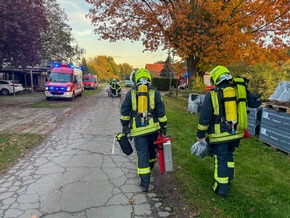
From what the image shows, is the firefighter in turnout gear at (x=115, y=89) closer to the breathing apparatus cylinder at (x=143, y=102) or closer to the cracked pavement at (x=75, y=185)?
the cracked pavement at (x=75, y=185)

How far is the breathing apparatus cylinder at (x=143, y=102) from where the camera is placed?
12.6 ft

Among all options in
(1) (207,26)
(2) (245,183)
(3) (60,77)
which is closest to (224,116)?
(2) (245,183)

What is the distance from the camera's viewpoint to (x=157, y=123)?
4.02 metres

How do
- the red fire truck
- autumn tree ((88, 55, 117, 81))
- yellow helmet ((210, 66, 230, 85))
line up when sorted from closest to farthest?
1. yellow helmet ((210, 66, 230, 85))
2. the red fire truck
3. autumn tree ((88, 55, 117, 81))

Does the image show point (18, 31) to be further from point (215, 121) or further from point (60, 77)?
point (215, 121)

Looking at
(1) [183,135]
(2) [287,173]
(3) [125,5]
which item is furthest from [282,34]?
(2) [287,173]

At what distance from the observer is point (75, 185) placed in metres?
4.05

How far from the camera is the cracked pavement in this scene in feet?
10.8

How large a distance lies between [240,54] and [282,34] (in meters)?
2.90

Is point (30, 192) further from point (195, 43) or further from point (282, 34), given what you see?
point (282, 34)

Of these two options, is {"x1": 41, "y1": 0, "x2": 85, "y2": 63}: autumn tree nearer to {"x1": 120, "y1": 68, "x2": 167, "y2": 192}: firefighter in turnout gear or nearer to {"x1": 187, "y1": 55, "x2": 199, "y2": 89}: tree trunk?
{"x1": 187, "y1": 55, "x2": 199, "y2": 89}: tree trunk

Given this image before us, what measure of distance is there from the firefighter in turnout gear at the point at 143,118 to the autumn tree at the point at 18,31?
1295 cm

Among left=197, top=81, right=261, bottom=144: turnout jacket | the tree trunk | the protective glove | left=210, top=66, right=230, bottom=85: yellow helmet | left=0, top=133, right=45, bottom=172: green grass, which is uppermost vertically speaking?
the tree trunk

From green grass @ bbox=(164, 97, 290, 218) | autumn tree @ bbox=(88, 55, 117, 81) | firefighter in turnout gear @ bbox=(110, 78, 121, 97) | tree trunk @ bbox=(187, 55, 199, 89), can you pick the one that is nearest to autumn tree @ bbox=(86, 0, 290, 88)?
tree trunk @ bbox=(187, 55, 199, 89)
